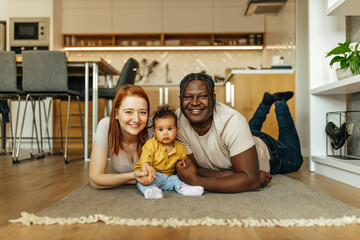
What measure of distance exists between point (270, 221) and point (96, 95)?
7.90ft

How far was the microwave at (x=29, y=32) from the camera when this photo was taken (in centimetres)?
528

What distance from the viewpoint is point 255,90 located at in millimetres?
3262

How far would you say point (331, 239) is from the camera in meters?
0.91

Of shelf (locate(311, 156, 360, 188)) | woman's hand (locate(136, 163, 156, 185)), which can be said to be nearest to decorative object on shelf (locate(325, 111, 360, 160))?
shelf (locate(311, 156, 360, 188))

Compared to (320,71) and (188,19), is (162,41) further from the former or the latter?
(320,71)

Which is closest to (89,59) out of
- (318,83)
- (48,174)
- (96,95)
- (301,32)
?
(96,95)

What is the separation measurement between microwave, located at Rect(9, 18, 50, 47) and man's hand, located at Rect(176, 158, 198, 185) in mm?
4671

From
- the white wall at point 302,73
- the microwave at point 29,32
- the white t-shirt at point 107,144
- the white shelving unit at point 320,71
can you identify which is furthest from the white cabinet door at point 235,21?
the white t-shirt at point 107,144

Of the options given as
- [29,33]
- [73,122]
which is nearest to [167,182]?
[73,122]

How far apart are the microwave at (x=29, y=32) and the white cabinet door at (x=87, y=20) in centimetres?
43

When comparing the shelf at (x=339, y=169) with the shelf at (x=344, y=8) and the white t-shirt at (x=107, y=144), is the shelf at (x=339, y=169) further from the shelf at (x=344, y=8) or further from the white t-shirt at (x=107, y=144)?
the white t-shirt at (x=107, y=144)

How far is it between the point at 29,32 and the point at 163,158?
15.7 feet

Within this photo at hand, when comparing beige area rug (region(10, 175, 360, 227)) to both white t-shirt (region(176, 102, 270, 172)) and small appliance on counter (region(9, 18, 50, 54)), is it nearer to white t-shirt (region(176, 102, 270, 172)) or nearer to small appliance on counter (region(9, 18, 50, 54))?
white t-shirt (region(176, 102, 270, 172))

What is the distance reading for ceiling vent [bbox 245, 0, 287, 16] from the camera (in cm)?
385
